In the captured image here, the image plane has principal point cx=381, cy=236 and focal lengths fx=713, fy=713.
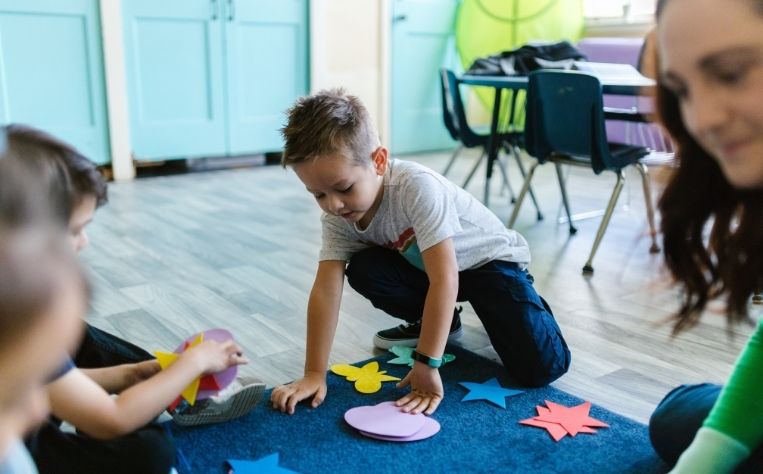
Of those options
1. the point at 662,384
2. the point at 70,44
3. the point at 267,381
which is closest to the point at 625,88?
the point at 662,384

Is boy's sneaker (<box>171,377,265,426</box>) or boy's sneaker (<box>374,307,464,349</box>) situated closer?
boy's sneaker (<box>171,377,265,426</box>)

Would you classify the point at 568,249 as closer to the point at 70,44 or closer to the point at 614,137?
the point at 614,137

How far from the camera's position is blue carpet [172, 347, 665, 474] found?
114 centimetres

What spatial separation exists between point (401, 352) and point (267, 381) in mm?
307

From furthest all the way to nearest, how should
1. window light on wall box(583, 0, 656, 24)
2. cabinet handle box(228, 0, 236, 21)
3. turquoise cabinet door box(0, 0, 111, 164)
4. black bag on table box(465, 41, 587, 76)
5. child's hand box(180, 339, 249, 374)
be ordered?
window light on wall box(583, 0, 656, 24), cabinet handle box(228, 0, 236, 21), turquoise cabinet door box(0, 0, 111, 164), black bag on table box(465, 41, 587, 76), child's hand box(180, 339, 249, 374)

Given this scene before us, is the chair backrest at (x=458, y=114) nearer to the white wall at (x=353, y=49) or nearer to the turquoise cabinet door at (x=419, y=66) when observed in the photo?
the white wall at (x=353, y=49)

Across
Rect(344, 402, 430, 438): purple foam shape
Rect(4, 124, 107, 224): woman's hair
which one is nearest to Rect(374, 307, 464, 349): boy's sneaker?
Rect(344, 402, 430, 438): purple foam shape

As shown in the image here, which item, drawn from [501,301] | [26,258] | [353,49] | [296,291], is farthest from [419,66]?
[26,258]

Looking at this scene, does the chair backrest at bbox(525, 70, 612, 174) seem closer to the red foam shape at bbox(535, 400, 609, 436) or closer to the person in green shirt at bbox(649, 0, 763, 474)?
the red foam shape at bbox(535, 400, 609, 436)

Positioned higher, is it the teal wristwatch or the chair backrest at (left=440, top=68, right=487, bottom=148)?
the chair backrest at (left=440, top=68, right=487, bottom=148)

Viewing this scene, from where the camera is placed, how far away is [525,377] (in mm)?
1427

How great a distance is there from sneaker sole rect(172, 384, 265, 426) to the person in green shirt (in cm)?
71

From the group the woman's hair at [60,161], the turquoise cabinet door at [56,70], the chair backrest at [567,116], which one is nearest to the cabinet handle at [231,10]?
the turquoise cabinet door at [56,70]

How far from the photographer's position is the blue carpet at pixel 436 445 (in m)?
1.14
